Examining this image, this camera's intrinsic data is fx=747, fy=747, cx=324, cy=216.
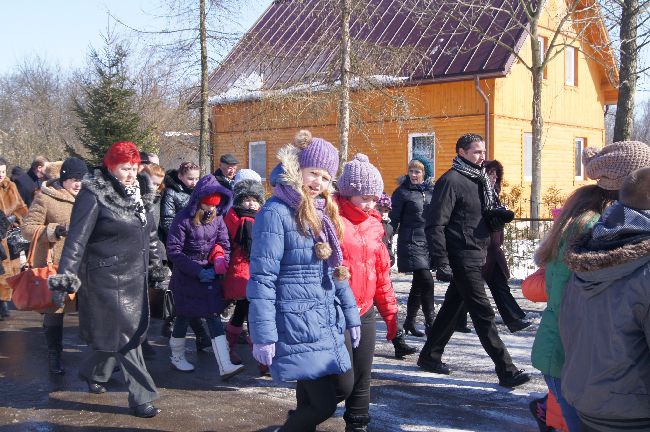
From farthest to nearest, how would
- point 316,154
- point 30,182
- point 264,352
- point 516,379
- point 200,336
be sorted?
1. point 30,182
2. point 200,336
3. point 516,379
4. point 316,154
5. point 264,352

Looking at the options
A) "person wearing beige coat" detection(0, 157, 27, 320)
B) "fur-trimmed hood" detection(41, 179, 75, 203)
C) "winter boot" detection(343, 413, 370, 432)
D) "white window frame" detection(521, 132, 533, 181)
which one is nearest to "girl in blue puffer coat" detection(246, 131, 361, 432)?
"winter boot" detection(343, 413, 370, 432)

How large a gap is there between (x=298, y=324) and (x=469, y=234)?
255 centimetres

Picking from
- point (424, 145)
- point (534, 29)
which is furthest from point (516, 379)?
point (424, 145)

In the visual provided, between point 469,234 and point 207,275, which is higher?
point 469,234

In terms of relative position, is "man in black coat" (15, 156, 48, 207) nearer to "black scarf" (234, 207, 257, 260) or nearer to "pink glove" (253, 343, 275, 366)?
"black scarf" (234, 207, 257, 260)

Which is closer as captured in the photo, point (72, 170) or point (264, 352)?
point (264, 352)

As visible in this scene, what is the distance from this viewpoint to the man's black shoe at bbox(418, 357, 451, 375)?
6305 millimetres

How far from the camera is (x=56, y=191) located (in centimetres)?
649

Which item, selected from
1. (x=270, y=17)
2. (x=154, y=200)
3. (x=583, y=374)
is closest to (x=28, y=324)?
(x=154, y=200)

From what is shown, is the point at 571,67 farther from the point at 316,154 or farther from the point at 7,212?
the point at 316,154

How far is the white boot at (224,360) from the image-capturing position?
6090mm

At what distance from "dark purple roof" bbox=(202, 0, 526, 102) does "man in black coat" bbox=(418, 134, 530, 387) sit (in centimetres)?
1104

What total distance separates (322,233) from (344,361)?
693mm

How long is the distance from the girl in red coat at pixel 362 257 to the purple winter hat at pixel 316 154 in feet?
1.80
